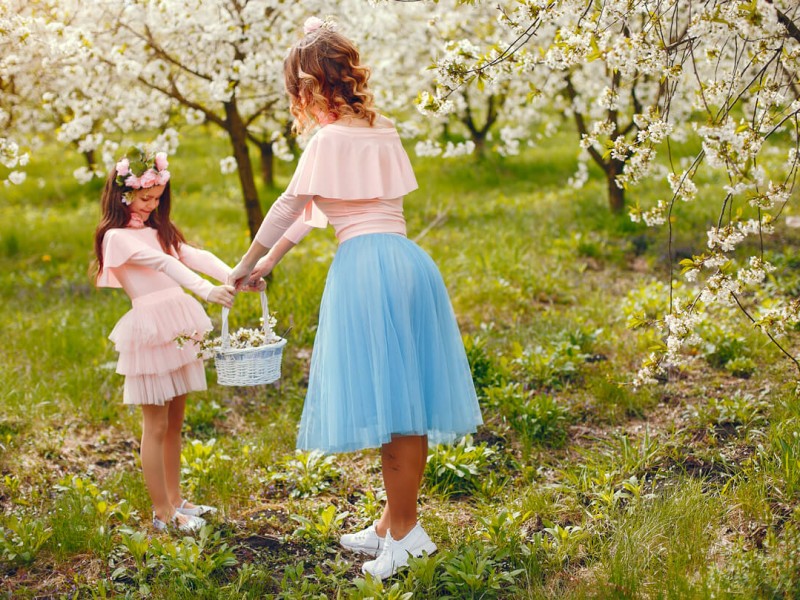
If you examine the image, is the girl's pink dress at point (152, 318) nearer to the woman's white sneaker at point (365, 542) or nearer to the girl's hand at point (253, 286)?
the girl's hand at point (253, 286)

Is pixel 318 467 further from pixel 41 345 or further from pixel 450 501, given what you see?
pixel 41 345

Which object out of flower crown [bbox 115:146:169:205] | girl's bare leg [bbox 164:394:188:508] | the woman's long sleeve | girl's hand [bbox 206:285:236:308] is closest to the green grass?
girl's bare leg [bbox 164:394:188:508]

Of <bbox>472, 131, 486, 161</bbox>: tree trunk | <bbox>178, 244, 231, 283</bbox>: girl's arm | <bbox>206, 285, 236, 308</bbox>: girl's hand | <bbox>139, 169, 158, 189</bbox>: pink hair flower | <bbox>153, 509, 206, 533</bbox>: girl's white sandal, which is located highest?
<bbox>472, 131, 486, 161</bbox>: tree trunk

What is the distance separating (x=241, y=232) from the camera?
8.75m

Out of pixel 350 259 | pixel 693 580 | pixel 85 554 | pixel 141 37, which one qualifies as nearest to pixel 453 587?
pixel 693 580

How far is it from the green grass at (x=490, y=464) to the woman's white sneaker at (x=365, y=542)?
10cm

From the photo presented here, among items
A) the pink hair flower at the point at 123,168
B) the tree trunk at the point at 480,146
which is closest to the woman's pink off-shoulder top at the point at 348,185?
the pink hair flower at the point at 123,168

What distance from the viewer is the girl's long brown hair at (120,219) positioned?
347 centimetres

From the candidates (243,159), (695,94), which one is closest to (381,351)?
(695,94)

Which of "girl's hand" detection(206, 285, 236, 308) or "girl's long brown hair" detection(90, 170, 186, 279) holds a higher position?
"girl's long brown hair" detection(90, 170, 186, 279)

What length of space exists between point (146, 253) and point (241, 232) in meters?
5.46

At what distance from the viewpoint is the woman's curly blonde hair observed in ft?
9.45

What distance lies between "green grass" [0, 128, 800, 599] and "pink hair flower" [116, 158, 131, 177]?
4.64 feet

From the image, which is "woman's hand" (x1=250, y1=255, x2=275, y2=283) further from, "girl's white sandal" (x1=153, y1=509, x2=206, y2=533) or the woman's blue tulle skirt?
"girl's white sandal" (x1=153, y1=509, x2=206, y2=533)
